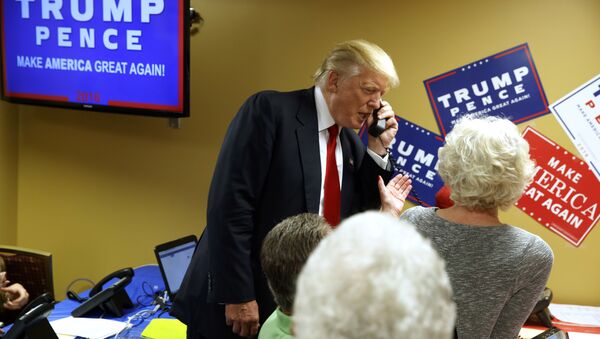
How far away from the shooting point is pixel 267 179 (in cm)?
189

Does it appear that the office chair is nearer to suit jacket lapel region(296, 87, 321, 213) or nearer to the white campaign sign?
suit jacket lapel region(296, 87, 321, 213)

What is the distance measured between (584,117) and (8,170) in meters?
3.13

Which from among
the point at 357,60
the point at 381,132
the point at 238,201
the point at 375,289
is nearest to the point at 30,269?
the point at 238,201

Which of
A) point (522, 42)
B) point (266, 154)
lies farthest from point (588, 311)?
point (266, 154)

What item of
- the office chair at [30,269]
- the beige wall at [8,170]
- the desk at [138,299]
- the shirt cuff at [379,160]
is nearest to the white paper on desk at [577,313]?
the shirt cuff at [379,160]

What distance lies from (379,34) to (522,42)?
0.70 metres

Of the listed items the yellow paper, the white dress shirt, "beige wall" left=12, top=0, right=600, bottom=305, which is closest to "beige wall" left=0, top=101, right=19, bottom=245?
"beige wall" left=12, top=0, right=600, bottom=305

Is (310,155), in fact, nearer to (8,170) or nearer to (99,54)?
(99,54)

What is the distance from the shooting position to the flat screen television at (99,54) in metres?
3.06

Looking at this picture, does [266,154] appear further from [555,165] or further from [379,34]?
[555,165]

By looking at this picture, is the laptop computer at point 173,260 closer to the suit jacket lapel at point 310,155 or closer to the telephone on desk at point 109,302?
the telephone on desk at point 109,302

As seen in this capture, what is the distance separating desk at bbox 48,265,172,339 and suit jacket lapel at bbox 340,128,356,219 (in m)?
1.02

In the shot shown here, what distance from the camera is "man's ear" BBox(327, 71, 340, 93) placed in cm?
198

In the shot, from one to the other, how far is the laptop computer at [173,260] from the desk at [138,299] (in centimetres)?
14
